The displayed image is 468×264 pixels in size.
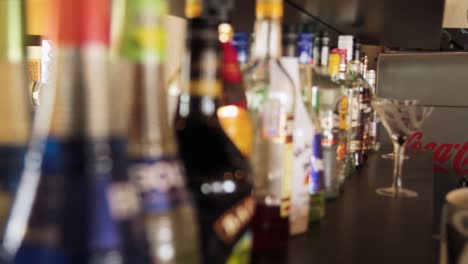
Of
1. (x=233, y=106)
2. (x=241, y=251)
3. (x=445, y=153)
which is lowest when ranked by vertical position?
(x=445, y=153)

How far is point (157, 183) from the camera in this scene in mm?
365

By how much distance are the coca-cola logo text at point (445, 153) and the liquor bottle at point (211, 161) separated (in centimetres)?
183

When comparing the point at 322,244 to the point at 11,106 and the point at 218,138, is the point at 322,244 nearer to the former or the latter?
the point at 218,138

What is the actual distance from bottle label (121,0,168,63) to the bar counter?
31 centimetres

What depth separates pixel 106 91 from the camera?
33 centimetres

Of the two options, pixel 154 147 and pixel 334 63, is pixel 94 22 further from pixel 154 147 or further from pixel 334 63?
pixel 334 63

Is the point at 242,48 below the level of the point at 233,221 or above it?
above

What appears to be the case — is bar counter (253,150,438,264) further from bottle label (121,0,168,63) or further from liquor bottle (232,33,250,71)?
bottle label (121,0,168,63)

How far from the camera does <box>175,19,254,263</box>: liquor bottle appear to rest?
0.41 m

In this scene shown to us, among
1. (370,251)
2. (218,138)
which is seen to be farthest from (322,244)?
(218,138)

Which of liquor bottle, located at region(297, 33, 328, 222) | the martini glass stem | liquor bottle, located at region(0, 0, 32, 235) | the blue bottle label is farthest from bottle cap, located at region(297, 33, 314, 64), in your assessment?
the martini glass stem

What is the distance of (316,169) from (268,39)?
0.21m

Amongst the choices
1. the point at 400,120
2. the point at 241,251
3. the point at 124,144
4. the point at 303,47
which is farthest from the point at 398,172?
the point at 124,144

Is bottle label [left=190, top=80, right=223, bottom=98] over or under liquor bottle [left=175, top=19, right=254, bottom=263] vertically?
over
